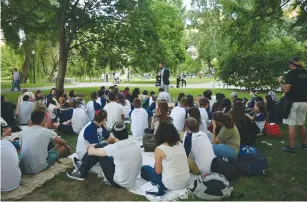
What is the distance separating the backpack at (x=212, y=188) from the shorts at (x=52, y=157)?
264 cm

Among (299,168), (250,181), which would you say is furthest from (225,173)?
(299,168)

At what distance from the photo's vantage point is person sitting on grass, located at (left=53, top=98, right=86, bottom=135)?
778 cm

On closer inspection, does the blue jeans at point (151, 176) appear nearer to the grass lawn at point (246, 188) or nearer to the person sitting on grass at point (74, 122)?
the grass lawn at point (246, 188)

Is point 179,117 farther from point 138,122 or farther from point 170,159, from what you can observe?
point 170,159

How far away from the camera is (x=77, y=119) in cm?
785

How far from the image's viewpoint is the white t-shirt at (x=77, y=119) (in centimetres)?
776

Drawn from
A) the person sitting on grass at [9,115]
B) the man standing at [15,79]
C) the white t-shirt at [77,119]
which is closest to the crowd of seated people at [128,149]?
the white t-shirt at [77,119]

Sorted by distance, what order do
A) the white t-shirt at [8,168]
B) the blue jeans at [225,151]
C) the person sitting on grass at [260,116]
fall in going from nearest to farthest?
the white t-shirt at [8,168], the blue jeans at [225,151], the person sitting on grass at [260,116]

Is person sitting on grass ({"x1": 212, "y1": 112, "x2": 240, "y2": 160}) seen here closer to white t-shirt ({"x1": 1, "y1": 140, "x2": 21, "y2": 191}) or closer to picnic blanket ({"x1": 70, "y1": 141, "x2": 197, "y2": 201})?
picnic blanket ({"x1": 70, "y1": 141, "x2": 197, "y2": 201})

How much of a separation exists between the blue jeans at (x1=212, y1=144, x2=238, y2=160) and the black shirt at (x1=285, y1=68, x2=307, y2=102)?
2154 mm

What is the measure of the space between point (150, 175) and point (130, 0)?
13.7 meters

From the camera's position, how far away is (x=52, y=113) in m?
8.87

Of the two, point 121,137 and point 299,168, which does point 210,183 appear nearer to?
point 121,137

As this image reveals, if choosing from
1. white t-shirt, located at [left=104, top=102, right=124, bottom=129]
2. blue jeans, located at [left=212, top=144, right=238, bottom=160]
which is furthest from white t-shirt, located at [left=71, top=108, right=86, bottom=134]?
blue jeans, located at [left=212, top=144, right=238, bottom=160]
